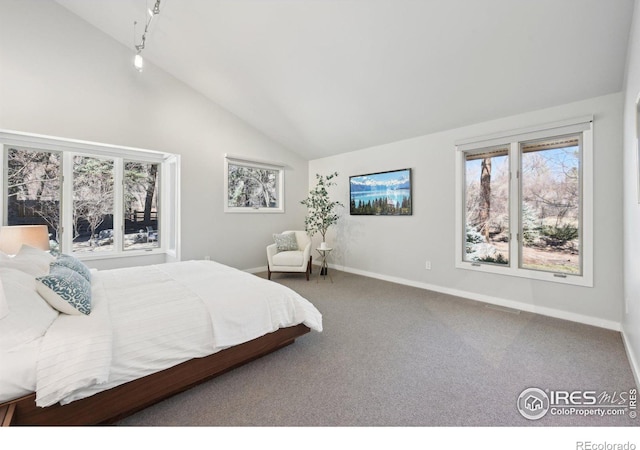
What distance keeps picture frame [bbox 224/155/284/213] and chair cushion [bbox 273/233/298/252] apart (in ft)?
2.35

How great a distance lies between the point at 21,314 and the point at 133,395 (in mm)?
712

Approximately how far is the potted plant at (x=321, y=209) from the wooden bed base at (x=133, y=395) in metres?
3.20

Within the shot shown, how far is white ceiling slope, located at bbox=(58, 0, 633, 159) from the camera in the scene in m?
2.37

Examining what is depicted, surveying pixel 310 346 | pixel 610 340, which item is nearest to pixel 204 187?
pixel 310 346

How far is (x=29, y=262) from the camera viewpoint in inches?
84.3

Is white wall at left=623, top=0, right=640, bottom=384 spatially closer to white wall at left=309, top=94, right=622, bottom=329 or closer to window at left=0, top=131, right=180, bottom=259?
white wall at left=309, top=94, right=622, bottom=329

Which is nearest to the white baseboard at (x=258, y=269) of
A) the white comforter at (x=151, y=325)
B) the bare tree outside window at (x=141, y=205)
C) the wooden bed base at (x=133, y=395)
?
the bare tree outside window at (x=141, y=205)

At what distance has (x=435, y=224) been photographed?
4.13m

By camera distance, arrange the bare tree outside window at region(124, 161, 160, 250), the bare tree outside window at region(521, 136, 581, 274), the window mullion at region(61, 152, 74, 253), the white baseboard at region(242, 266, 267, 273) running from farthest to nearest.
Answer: the white baseboard at region(242, 266, 267, 273) < the bare tree outside window at region(124, 161, 160, 250) < the window mullion at region(61, 152, 74, 253) < the bare tree outside window at region(521, 136, 581, 274)

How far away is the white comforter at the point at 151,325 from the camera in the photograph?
1372mm

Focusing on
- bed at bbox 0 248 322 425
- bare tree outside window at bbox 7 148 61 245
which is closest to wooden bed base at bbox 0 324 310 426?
bed at bbox 0 248 322 425

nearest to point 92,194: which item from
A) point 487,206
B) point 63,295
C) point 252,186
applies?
point 252,186

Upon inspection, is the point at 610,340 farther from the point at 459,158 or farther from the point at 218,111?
the point at 218,111

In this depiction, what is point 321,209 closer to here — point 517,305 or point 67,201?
point 517,305
